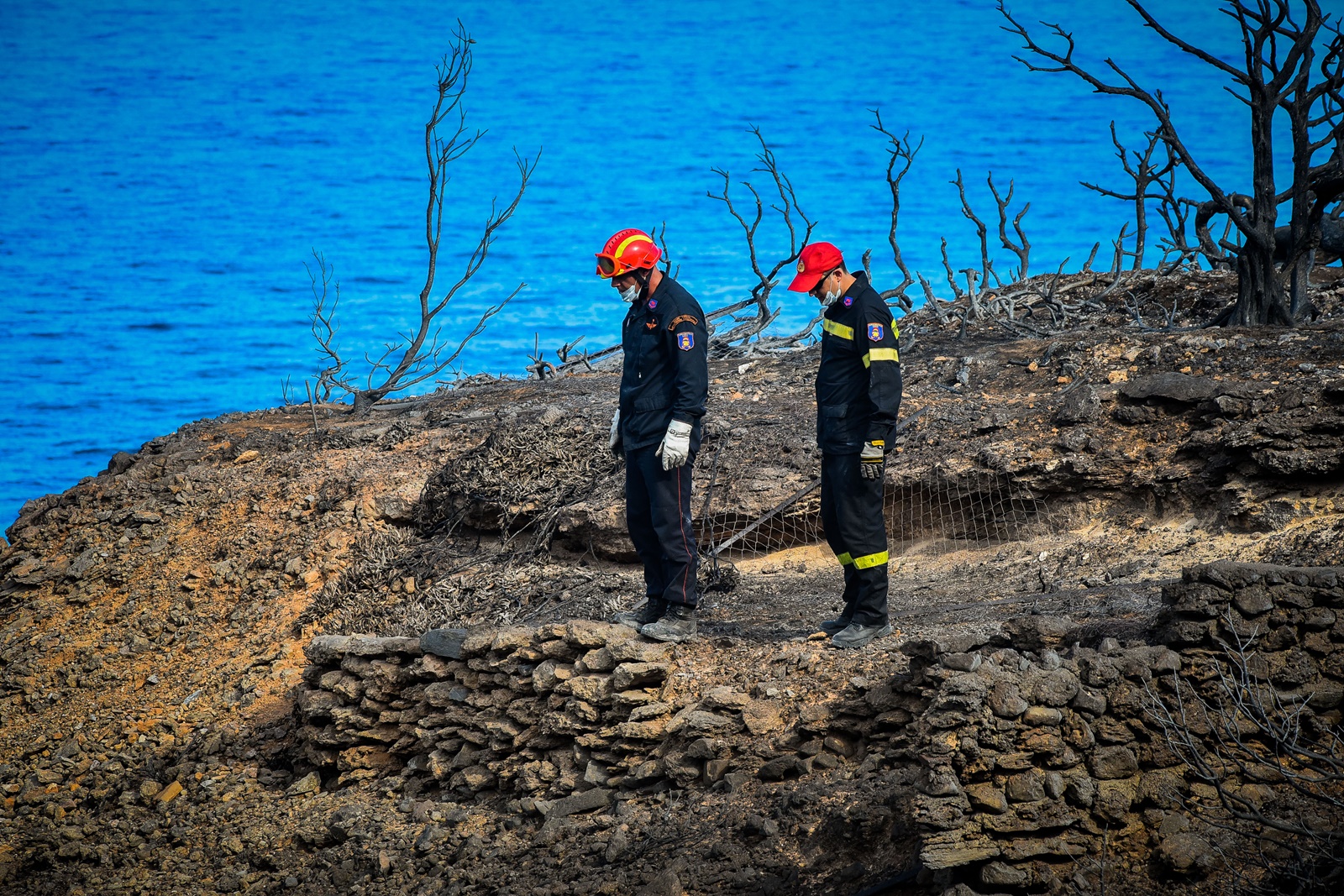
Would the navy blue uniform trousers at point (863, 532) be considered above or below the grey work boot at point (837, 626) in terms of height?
above

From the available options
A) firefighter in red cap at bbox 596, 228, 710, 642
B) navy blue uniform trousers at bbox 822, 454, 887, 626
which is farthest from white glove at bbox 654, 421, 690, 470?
navy blue uniform trousers at bbox 822, 454, 887, 626

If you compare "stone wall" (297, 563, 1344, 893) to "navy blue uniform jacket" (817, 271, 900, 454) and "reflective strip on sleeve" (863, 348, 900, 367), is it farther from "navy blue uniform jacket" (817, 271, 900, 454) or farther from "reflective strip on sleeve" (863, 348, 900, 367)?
"reflective strip on sleeve" (863, 348, 900, 367)

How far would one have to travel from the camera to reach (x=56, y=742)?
6758mm

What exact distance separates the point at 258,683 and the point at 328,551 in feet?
3.61

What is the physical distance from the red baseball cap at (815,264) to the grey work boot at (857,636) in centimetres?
157

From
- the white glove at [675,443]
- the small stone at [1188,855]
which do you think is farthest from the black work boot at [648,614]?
the small stone at [1188,855]

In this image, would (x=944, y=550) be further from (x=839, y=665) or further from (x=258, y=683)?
(x=258, y=683)

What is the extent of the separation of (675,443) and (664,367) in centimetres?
44

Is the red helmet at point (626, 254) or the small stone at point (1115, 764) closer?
the small stone at point (1115, 764)

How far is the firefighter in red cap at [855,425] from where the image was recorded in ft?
16.2

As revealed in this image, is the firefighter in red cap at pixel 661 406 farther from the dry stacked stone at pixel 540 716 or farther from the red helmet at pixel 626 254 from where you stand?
the dry stacked stone at pixel 540 716

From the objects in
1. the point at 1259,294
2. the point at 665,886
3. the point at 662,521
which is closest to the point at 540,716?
the point at 662,521

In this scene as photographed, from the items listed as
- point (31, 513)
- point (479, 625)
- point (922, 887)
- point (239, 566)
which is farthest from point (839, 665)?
point (31, 513)

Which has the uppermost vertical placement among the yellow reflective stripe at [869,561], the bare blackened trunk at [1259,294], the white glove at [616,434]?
the bare blackened trunk at [1259,294]
